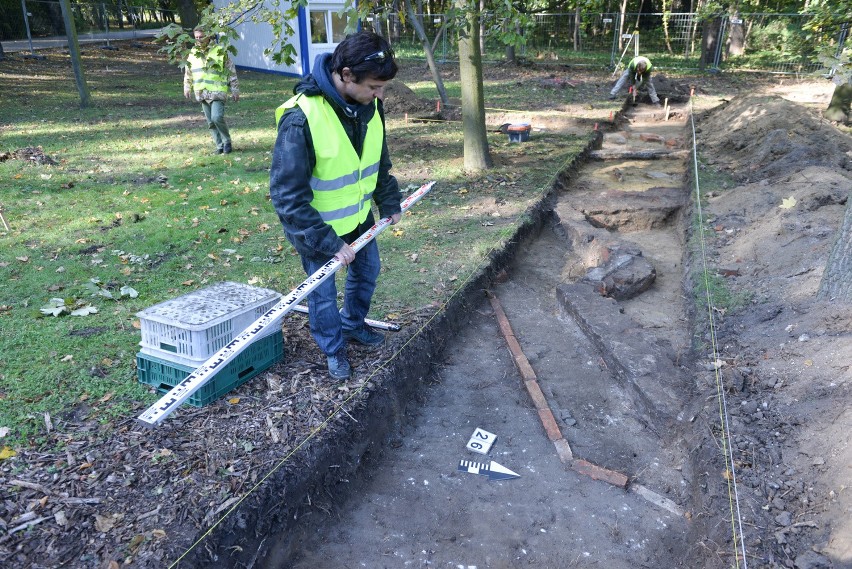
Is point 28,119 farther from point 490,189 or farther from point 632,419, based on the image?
point 632,419

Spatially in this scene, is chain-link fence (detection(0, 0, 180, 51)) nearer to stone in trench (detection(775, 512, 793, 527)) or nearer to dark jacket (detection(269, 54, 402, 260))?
dark jacket (detection(269, 54, 402, 260))

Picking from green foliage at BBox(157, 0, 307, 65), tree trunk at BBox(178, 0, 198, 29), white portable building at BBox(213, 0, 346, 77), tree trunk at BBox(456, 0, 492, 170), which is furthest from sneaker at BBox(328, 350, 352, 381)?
tree trunk at BBox(178, 0, 198, 29)

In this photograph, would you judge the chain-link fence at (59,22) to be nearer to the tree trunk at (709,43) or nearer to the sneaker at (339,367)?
the tree trunk at (709,43)

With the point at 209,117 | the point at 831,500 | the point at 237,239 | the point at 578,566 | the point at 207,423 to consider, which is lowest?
the point at 578,566

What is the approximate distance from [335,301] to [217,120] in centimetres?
729

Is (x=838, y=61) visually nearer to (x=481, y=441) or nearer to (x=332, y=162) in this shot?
(x=481, y=441)

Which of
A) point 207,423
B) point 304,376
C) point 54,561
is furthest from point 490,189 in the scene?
point 54,561

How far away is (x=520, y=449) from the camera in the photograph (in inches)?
167

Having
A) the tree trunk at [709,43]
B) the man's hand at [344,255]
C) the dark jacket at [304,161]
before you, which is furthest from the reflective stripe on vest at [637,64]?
the man's hand at [344,255]

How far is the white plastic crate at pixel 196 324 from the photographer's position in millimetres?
3588

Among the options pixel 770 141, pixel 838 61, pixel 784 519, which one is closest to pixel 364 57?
pixel 784 519

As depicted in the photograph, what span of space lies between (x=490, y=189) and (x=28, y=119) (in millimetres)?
10239

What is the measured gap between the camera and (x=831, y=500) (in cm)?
314

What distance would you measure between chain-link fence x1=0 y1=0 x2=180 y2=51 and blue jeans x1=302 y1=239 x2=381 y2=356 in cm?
2451
